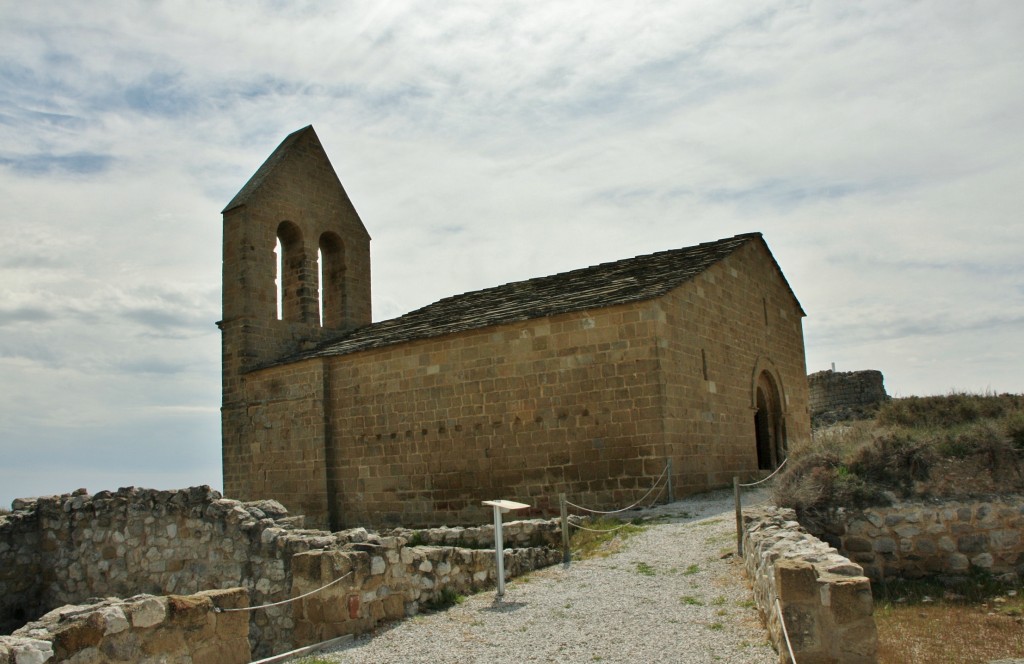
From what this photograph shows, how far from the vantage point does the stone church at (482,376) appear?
565 inches

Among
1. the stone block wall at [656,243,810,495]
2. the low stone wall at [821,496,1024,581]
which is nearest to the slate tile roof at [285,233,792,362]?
the stone block wall at [656,243,810,495]

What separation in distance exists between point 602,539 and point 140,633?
22.3 feet

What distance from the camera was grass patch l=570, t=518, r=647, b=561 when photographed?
35.3 ft

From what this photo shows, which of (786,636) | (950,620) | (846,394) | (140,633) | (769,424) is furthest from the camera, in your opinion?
(846,394)

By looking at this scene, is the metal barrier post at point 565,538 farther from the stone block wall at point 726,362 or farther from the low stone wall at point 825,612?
the low stone wall at point 825,612

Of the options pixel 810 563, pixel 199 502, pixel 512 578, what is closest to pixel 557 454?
pixel 512 578

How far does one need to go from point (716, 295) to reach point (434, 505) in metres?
6.82

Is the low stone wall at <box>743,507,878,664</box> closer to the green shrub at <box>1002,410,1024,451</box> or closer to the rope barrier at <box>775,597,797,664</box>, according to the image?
the rope barrier at <box>775,597,797,664</box>

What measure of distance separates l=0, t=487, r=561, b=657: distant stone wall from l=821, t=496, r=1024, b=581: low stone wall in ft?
12.2

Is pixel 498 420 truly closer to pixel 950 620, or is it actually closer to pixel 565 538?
pixel 565 538

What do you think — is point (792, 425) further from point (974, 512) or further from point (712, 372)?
point (974, 512)

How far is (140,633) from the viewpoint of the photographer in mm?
5727

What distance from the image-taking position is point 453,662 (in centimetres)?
641

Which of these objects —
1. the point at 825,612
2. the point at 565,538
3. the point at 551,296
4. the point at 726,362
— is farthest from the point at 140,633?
the point at 726,362
